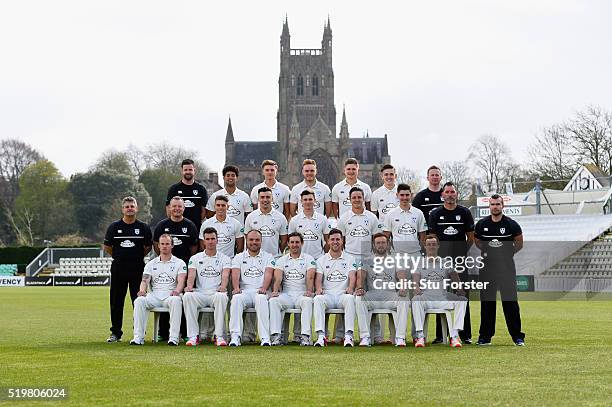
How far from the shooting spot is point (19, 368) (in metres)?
9.84

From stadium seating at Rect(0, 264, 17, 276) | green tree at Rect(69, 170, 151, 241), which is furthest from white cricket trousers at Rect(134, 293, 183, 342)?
green tree at Rect(69, 170, 151, 241)

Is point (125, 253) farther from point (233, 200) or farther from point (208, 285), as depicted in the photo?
point (233, 200)

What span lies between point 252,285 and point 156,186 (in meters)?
90.1

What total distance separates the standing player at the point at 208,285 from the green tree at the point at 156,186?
88408 millimetres

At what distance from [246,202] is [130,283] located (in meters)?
1.97

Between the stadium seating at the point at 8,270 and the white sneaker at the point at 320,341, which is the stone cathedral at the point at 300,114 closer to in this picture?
the stadium seating at the point at 8,270

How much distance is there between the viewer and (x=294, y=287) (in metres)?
12.7

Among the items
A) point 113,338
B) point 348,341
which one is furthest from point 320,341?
point 113,338

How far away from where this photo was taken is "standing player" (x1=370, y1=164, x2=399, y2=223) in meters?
13.9

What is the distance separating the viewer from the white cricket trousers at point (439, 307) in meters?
12.3

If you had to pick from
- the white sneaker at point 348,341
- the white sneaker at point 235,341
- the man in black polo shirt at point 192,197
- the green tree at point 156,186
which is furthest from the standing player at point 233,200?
the green tree at point 156,186

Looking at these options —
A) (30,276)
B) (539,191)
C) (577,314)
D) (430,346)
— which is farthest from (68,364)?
(30,276)

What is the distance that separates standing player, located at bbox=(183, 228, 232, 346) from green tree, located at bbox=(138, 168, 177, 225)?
88.4 meters

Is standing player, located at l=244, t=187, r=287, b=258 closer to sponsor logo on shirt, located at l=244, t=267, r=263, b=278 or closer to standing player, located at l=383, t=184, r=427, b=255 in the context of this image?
sponsor logo on shirt, located at l=244, t=267, r=263, b=278
